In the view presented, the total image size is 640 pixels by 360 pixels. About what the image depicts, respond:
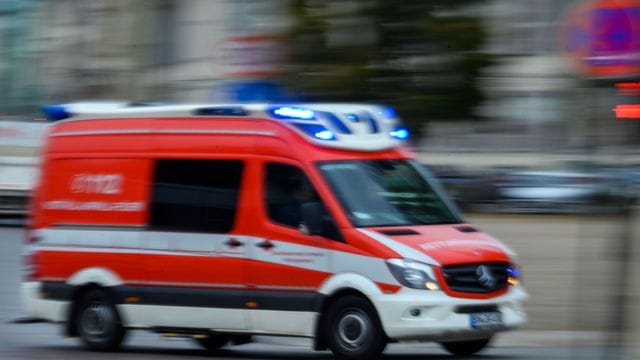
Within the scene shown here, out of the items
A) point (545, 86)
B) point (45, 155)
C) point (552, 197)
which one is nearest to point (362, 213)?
point (45, 155)

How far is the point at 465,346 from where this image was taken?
12023mm

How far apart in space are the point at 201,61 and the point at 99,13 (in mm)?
3890

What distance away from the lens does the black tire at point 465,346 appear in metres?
12.0

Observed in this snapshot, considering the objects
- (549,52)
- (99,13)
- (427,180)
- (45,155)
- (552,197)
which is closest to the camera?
(427,180)

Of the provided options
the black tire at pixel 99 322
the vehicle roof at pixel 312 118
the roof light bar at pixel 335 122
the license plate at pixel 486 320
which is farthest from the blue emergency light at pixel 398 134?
the black tire at pixel 99 322

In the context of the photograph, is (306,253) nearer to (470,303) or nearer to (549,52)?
(470,303)

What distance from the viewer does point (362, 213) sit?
1138cm

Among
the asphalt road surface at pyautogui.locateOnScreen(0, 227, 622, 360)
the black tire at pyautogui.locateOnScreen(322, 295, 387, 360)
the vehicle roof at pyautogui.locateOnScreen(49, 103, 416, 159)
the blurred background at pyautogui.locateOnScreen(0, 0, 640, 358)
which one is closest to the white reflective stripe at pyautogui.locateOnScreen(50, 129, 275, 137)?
the vehicle roof at pyautogui.locateOnScreen(49, 103, 416, 159)

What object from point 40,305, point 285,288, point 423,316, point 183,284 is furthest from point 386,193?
point 40,305

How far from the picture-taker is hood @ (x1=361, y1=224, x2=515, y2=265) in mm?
10945

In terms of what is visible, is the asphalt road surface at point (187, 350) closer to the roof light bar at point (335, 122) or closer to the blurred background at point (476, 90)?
the blurred background at point (476, 90)

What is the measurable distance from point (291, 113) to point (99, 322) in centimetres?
274

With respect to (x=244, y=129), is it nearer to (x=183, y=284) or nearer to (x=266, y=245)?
→ (x=266, y=245)

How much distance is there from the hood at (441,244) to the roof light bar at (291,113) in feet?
3.85
